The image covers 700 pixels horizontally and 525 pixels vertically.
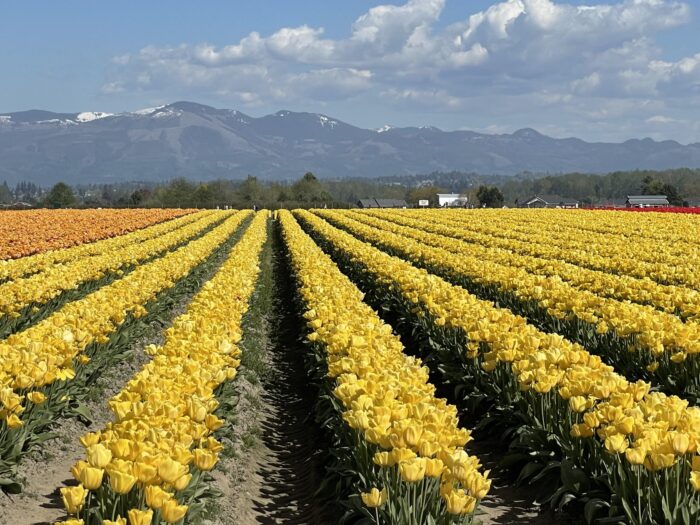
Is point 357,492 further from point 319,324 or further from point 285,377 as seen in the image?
point 285,377

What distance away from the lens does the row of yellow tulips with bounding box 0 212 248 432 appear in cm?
581

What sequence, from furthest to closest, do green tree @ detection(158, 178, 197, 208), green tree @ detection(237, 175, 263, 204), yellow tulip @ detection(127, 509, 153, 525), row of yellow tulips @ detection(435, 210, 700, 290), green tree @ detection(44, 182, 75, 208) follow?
green tree @ detection(237, 175, 263, 204), green tree @ detection(158, 178, 197, 208), green tree @ detection(44, 182, 75, 208), row of yellow tulips @ detection(435, 210, 700, 290), yellow tulip @ detection(127, 509, 153, 525)

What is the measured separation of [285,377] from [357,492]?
6300 mm

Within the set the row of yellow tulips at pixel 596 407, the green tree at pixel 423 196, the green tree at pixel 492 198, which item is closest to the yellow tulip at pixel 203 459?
the row of yellow tulips at pixel 596 407

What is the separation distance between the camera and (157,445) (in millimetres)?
4078

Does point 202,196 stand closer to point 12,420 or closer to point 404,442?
point 12,420

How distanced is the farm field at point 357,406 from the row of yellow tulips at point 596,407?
18 millimetres

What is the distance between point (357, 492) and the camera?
4.84 metres

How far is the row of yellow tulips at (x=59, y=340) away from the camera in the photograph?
5.81m

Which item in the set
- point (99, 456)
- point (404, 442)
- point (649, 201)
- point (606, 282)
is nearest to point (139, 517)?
point (99, 456)

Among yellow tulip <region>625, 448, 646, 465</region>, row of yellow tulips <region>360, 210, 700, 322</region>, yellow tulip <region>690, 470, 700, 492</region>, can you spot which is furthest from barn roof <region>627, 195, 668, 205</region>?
yellow tulip <region>690, 470, 700, 492</region>

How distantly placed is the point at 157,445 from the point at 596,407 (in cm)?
312

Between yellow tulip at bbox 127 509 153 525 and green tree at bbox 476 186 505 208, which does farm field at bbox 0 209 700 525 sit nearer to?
yellow tulip at bbox 127 509 153 525

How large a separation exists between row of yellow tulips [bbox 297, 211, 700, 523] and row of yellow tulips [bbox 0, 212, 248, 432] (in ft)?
13.5
